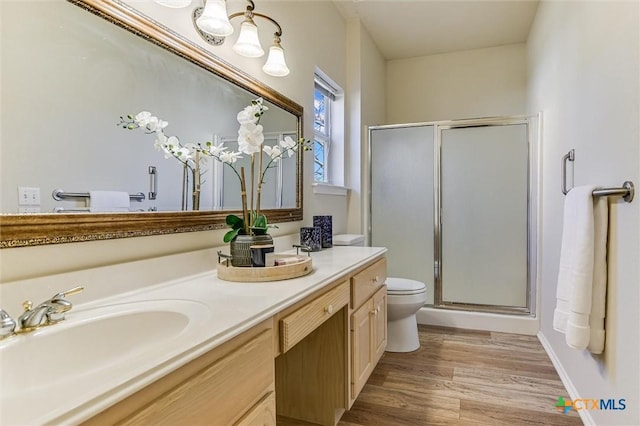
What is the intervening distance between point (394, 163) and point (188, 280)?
2.48m

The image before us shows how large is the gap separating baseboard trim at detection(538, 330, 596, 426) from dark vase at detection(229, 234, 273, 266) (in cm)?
168

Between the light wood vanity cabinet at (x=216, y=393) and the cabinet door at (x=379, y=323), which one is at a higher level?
the light wood vanity cabinet at (x=216, y=393)

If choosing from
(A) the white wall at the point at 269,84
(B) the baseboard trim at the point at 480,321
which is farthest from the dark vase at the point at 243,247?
(B) the baseboard trim at the point at 480,321

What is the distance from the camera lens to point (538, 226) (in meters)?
2.88

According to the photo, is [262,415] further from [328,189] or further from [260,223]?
[328,189]

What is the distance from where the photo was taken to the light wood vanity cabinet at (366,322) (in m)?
1.67

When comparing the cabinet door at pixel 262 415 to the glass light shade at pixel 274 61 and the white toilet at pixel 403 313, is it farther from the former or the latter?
the white toilet at pixel 403 313

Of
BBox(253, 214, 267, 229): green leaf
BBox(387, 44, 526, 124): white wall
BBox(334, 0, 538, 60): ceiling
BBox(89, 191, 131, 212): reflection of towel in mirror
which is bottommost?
BBox(253, 214, 267, 229): green leaf

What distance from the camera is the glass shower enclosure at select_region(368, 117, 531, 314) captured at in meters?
3.00

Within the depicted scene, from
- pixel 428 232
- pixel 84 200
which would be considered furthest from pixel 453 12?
pixel 84 200

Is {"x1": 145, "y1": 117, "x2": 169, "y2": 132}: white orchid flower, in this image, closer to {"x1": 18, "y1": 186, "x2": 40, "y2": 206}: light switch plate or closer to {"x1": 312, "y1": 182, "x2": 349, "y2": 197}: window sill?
{"x1": 18, "y1": 186, "x2": 40, "y2": 206}: light switch plate

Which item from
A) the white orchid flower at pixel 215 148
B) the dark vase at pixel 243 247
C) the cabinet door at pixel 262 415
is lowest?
the cabinet door at pixel 262 415

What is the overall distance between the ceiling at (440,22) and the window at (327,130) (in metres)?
0.68

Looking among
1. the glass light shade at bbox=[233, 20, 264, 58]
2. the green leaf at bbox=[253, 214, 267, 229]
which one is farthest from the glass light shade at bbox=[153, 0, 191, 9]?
the green leaf at bbox=[253, 214, 267, 229]
